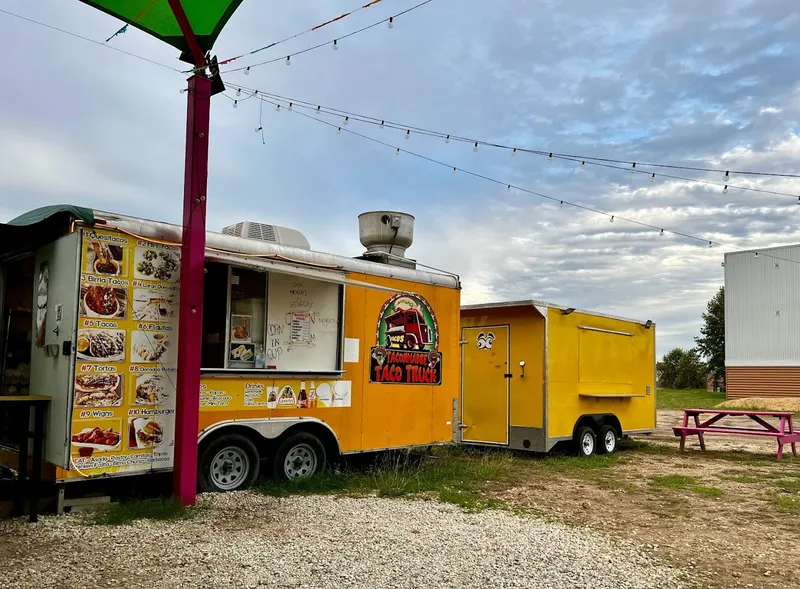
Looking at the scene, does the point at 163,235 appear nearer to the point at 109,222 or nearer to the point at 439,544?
the point at 109,222

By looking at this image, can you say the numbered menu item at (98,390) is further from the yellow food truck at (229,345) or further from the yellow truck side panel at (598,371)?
the yellow truck side panel at (598,371)

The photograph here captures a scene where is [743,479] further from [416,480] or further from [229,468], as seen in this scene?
[229,468]

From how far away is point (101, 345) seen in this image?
19.8ft

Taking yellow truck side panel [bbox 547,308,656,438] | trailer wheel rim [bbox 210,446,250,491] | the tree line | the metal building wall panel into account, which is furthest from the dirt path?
the tree line

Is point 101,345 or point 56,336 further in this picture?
point 56,336

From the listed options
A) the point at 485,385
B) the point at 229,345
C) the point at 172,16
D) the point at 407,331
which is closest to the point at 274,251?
the point at 229,345

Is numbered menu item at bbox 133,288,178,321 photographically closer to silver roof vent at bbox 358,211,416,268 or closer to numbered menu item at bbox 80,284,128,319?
numbered menu item at bbox 80,284,128,319

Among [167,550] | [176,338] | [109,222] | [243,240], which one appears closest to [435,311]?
[243,240]

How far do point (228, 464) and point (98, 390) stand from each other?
1.63m

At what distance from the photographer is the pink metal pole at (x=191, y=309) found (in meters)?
6.26

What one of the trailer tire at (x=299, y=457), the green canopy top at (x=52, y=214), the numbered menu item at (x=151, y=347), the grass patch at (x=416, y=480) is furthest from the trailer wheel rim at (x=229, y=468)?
the green canopy top at (x=52, y=214)

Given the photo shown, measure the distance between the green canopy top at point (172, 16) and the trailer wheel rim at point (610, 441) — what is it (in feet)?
29.6

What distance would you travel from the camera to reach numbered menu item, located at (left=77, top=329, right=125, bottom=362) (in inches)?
233

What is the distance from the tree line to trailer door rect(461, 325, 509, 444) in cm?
3930
